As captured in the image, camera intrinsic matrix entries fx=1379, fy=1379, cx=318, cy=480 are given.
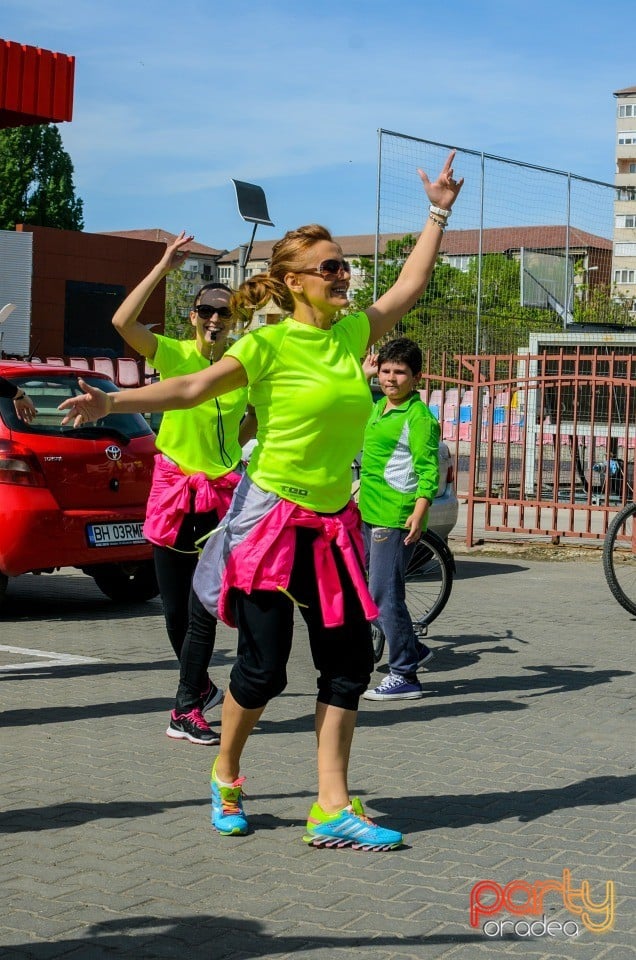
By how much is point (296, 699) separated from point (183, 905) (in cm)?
303

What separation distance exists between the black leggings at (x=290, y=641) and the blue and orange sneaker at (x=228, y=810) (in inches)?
13.0

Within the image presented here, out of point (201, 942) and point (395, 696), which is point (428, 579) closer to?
point (395, 696)

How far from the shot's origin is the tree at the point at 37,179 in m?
84.8

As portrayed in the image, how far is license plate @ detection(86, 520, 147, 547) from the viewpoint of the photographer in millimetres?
9227

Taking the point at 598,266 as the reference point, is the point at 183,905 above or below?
below

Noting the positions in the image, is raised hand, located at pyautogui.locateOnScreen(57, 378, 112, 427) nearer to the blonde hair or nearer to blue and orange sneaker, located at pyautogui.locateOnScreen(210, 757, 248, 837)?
the blonde hair

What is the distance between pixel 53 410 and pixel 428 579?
8.97ft

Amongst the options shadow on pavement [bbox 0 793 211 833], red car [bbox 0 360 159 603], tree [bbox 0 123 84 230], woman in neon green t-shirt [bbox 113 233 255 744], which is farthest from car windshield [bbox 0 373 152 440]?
tree [bbox 0 123 84 230]

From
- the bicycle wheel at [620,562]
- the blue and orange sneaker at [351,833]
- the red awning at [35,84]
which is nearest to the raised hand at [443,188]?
the blue and orange sneaker at [351,833]

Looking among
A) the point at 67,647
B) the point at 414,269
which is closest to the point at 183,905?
the point at 414,269

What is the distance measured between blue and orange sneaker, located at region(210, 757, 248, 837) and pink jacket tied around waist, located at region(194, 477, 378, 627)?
558 millimetres

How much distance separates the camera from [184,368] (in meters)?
6.14

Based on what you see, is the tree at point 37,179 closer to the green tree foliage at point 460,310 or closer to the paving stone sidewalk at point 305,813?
the green tree foliage at point 460,310

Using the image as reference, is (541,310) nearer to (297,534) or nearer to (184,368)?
(184,368)
